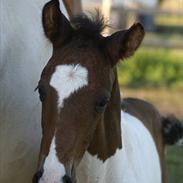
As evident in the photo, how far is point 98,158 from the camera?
427 centimetres

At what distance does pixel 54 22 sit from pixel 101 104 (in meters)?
0.57

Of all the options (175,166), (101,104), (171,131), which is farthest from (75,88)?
(175,166)

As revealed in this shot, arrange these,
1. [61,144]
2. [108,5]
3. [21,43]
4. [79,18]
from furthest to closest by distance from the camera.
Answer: [108,5] → [21,43] → [79,18] → [61,144]

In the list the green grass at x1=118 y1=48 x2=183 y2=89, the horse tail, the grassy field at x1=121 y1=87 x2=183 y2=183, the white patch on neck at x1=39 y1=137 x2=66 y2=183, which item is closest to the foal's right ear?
the white patch on neck at x1=39 y1=137 x2=66 y2=183

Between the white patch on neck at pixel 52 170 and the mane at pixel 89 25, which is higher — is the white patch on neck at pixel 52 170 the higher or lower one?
the lower one

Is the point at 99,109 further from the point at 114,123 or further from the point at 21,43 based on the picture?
the point at 21,43

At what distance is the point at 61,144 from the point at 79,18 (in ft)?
2.55

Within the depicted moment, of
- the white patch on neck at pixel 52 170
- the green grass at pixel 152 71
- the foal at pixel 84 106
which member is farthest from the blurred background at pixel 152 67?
the white patch on neck at pixel 52 170

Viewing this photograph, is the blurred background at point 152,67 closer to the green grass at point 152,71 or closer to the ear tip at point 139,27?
the green grass at point 152,71

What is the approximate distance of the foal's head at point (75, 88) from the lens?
12.4 ft

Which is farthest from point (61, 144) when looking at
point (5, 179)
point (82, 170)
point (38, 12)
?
point (38, 12)

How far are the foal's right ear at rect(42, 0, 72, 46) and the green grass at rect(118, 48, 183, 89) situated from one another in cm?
903

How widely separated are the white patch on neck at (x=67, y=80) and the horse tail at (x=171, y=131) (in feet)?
6.24

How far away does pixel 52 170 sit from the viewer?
3.67 m
